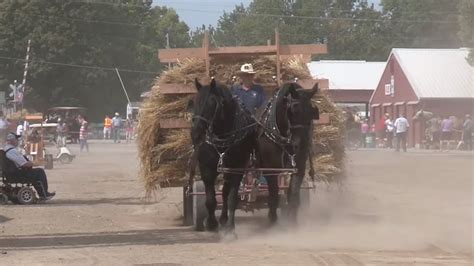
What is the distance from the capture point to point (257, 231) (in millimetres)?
13352

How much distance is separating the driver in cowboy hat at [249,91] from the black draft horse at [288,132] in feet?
1.53

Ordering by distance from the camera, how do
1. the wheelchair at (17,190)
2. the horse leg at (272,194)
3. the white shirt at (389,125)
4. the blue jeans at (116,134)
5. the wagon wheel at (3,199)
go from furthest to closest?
the blue jeans at (116,134), the white shirt at (389,125), the wagon wheel at (3,199), the wheelchair at (17,190), the horse leg at (272,194)

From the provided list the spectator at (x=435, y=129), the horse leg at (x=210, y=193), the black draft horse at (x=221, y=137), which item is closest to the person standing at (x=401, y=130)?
the spectator at (x=435, y=129)

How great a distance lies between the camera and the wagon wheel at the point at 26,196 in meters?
18.6

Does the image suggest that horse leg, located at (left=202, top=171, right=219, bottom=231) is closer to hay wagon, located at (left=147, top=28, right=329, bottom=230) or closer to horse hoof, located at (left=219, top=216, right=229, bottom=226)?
horse hoof, located at (left=219, top=216, right=229, bottom=226)

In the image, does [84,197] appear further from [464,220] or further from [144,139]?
[464,220]

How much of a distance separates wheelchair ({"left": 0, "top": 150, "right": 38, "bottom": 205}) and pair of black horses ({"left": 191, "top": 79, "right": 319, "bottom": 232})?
7.08m

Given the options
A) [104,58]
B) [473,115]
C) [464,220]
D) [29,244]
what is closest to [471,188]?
[464,220]

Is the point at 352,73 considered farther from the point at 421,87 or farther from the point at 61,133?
the point at 61,133

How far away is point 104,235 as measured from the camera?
13305 millimetres

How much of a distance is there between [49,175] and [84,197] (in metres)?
8.45

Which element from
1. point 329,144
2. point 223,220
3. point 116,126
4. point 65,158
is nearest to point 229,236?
point 223,220

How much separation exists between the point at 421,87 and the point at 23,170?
113ft

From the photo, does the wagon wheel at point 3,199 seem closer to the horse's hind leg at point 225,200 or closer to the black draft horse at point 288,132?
the horse's hind leg at point 225,200
